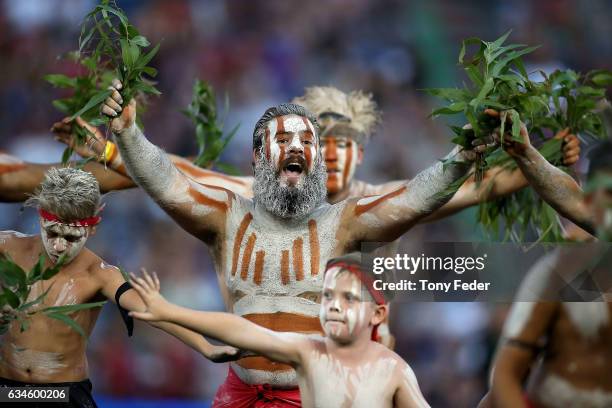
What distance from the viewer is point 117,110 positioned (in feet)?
14.1

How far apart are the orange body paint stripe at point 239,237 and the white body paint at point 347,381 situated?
90 centimetres

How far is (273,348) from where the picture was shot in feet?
12.2

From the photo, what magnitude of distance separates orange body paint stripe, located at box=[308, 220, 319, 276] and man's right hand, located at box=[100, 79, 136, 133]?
0.82m

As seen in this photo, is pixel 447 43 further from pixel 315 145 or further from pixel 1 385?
pixel 1 385

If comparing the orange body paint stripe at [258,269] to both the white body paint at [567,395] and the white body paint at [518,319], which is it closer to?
the white body paint at [518,319]

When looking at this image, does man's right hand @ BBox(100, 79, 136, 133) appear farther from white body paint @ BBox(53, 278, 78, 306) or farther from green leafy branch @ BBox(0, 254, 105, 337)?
white body paint @ BBox(53, 278, 78, 306)

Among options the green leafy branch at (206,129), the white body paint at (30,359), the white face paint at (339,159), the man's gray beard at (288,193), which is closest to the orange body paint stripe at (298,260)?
the man's gray beard at (288,193)

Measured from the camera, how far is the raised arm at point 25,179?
5500 mm

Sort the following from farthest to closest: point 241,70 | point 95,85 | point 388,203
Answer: point 241,70 → point 95,85 → point 388,203

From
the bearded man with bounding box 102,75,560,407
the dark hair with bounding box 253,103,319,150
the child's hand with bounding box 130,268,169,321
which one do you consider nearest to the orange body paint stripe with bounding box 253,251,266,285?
the bearded man with bounding box 102,75,560,407

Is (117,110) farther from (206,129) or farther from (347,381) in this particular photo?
(206,129)

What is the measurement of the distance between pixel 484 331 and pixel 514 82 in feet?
12.4

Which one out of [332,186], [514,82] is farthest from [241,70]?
[514,82]

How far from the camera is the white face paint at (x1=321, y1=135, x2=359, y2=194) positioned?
19.7 ft
